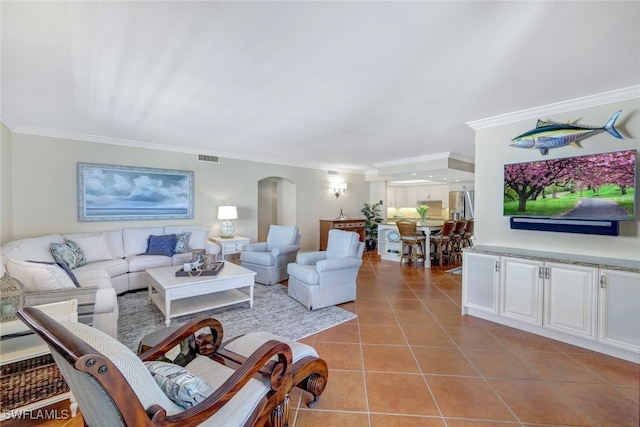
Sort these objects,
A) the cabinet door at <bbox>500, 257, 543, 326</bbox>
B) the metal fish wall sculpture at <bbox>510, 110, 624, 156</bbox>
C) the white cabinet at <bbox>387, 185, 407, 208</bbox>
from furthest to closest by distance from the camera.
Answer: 1. the white cabinet at <bbox>387, 185, 407, 208</bbox>
2. the cabinet door at <bbox>500, 257, 543, 326</bbox>
3. the metal fish wall sculpture at <bbox>510, 110, 624, 156</bbox>

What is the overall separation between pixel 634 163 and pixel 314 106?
2955 millimetres

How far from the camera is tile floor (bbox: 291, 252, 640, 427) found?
172 centimetres

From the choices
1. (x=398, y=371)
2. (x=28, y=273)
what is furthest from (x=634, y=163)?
(x=28, y=273)

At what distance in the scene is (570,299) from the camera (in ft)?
8.32

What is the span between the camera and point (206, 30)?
5.72 feet

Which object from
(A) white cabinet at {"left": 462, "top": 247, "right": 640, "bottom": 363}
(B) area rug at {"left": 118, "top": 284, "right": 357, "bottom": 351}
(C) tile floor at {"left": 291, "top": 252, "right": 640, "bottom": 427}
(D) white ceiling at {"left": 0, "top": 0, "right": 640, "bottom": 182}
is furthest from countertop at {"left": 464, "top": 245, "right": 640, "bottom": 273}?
(B) area rug at {"left": 118, "top": 284, "right": 357, "bottom": 351}

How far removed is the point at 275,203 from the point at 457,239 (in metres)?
4.84

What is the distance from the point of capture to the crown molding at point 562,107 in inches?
99.4

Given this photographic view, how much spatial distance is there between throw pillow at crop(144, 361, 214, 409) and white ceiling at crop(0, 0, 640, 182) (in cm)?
186

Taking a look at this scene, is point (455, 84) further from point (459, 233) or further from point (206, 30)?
point (459, 233)

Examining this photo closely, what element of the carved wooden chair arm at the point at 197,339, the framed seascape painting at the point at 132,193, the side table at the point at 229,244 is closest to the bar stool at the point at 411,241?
the side table at the point at 229,244

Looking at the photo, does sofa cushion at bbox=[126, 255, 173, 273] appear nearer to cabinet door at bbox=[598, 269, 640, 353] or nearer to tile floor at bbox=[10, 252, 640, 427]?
tile floor at bbox=[10, 252, 640, 427]

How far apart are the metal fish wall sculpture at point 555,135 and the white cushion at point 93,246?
18.4ft

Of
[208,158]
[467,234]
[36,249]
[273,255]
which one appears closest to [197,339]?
[273,255]
